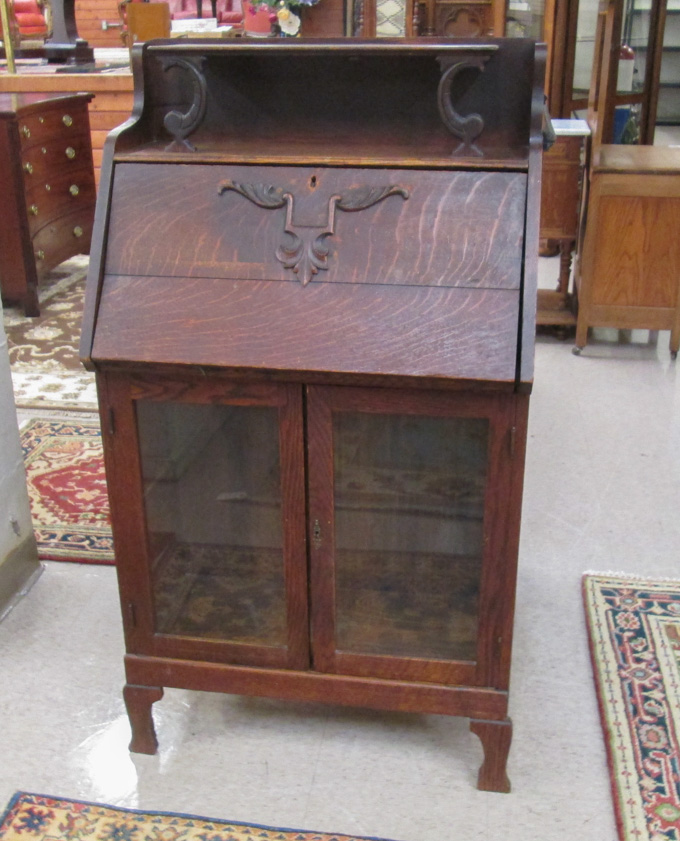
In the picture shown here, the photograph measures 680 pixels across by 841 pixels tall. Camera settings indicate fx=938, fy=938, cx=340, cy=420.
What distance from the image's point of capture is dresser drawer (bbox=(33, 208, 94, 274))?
4.29 meters

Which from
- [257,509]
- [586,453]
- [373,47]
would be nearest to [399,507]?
[257,509]

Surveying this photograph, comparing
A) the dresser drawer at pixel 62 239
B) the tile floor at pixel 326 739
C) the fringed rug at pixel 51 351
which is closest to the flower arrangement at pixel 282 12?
the dresser drawer at pixel 62 239

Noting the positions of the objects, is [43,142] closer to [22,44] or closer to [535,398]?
[535,398]

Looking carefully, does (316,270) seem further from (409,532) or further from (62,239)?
(62,239)

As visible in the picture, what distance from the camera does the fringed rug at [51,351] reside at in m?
3.48

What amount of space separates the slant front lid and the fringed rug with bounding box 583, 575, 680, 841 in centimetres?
86

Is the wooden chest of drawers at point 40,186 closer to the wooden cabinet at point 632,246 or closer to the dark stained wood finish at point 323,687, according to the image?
the wooden cabinet at point 632,246

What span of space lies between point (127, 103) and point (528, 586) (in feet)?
14.4

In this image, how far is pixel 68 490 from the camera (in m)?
2.83

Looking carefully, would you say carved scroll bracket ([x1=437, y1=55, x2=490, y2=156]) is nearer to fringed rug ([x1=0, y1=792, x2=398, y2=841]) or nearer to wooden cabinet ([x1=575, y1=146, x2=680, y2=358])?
fringed rug ([x1=0, y1=792, x2=398, y2=841])

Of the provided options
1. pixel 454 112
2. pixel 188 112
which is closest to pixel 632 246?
pixel 454 112

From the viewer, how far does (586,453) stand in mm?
3023

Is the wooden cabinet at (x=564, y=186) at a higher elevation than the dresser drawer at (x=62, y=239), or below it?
higher

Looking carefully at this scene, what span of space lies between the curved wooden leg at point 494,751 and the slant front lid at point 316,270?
663 millimetres
